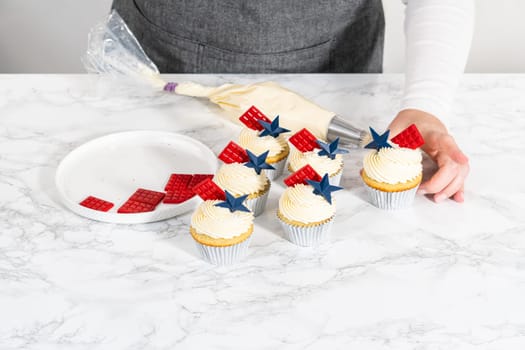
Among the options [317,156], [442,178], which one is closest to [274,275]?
[317,156]

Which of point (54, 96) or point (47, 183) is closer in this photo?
point (47, 183)

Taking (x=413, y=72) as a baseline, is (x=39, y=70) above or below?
below

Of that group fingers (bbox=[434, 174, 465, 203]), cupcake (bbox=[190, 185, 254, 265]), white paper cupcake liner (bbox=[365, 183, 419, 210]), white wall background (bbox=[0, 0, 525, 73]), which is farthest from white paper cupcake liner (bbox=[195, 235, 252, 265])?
white wall background (bbox=[0, 0, 525, 73])

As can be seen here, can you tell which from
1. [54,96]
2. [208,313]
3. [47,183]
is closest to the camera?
[208,313]

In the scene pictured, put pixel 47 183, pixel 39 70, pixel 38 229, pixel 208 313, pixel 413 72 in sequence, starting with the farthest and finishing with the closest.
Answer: pixel 39 70, pixel 413 72, pixel 47 183, pixel 38 229, pixel 208 313

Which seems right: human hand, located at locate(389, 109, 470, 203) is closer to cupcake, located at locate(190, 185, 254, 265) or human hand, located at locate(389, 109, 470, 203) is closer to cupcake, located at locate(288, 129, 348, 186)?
cupcake, located at locate(288, 129, 348, 186)

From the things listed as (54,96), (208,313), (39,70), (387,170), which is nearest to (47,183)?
(54,96)

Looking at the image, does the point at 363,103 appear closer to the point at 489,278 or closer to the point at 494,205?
the point at 494,205
